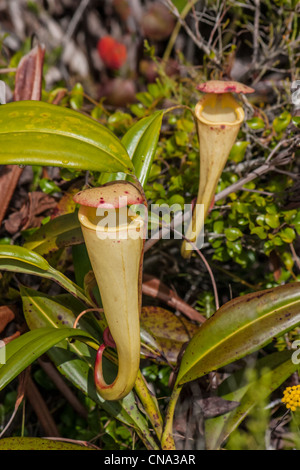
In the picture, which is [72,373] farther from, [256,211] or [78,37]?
[78,37]

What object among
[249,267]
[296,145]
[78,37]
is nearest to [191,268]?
[249,267]

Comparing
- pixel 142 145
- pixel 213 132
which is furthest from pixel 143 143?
pixel 213 132

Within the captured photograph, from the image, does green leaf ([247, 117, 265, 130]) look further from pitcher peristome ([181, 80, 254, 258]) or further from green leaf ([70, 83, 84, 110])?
green leaf ([70, 83, 84, 110])

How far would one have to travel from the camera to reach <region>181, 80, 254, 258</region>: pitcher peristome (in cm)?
80

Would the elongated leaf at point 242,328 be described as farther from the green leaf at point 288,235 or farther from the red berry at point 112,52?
the red berry at point 112,52

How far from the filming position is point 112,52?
2.31 meters

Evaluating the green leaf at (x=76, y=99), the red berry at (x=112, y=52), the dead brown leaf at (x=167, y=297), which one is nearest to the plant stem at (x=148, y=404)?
the dead brown leaf at (x=167, y=297)

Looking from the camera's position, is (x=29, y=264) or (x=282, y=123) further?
(x=282, y=123)

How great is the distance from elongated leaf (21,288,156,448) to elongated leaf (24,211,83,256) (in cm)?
9

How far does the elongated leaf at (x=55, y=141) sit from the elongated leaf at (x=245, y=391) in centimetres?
48

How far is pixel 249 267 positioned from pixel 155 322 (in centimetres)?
31

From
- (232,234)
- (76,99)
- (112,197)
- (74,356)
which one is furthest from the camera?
(76,99)

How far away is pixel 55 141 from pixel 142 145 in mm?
215

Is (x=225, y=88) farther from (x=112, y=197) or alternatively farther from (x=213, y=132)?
(x=112, y=197)
